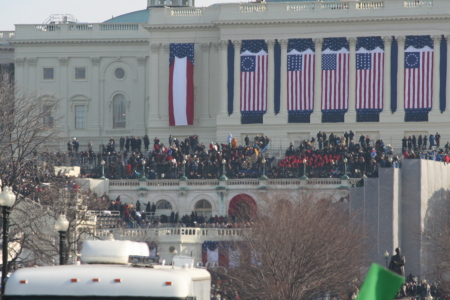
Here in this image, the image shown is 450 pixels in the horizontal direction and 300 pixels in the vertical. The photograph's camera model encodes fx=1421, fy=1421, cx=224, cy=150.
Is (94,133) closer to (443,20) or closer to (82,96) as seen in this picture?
(82,96)

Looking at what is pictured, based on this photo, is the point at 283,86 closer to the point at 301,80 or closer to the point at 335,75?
the point at 301,80

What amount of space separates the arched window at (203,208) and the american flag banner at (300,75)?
67.9 ft

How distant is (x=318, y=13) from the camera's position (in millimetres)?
119125

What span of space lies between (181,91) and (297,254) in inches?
2266

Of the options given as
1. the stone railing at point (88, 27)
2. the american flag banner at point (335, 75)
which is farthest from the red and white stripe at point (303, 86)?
the stone railing at point (88, 27)

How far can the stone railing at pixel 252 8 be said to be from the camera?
121 meters

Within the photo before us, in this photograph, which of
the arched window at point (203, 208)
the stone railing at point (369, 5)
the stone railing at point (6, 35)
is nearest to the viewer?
the arched window at point (203, 208)

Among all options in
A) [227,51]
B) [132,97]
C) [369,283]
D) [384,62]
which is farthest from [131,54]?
[369,283]

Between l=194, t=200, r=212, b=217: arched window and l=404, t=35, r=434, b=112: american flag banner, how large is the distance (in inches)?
936

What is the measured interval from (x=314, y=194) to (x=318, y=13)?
103 ft

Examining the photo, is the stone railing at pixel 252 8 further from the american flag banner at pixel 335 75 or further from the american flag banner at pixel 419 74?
the american flag banner at pixel 419 74

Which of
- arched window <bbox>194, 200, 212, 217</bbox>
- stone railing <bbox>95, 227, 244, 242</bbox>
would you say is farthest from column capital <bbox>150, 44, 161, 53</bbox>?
stone railing <bbox>95, 227, 244, 242</bbox>

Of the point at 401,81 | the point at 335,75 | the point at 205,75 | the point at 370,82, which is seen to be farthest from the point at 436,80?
the point at 205,75

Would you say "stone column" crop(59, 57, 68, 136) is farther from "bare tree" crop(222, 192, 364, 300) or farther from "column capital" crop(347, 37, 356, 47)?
"bare tree" crop(222, 192, 364, 300)
